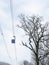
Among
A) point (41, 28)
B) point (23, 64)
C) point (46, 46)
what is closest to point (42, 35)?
point (41, 28)

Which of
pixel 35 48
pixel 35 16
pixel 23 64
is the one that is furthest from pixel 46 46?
pixel 23 64

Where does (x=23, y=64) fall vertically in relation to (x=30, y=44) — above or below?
below

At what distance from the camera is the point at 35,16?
3906 cm

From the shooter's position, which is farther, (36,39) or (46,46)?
(46,46)

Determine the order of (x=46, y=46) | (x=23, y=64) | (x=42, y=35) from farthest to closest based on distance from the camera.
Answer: (x=23, y=64) → (x=46, y=46) → (x=42, y=35)

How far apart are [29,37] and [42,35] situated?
2.36 metres

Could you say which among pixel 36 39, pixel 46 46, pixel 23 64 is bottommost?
pixel 23 64

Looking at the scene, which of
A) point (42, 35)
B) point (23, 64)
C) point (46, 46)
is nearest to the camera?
point (42, 35)

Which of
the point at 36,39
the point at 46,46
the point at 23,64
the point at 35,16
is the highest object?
the point at 35,16

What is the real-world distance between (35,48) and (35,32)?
2870 millimetres

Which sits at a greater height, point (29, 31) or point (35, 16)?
point (35, 16)

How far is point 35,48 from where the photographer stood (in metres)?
39.4

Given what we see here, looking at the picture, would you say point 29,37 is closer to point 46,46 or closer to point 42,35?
point 42,35

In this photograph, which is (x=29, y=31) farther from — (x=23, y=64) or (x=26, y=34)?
(x=23, y=64)
